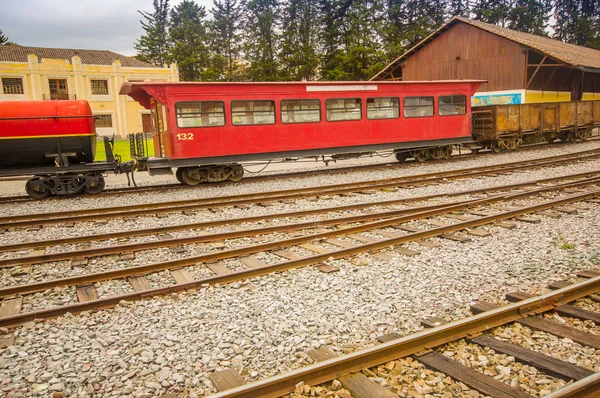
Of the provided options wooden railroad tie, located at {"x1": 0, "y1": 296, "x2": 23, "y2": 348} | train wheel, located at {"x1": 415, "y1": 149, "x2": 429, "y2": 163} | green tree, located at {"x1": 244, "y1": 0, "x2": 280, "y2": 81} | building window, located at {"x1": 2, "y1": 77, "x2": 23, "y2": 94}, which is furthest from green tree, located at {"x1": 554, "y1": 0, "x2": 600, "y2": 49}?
wooden railroad tie, located at {"x1": 0, "y1": 296, "x2": 23, "y2": 348}

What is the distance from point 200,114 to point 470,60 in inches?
909

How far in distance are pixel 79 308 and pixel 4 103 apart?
30.6ft

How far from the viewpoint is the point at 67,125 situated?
12250 millimetres

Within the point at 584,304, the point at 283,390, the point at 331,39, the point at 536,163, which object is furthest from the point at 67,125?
the point at 331,39

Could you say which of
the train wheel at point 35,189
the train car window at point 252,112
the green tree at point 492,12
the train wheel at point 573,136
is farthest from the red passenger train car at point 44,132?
the green tree at point 492,12

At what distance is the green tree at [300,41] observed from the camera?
4644cm

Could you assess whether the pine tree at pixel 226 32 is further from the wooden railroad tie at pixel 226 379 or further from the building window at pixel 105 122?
the wooden railroad tie at pixel 226 379

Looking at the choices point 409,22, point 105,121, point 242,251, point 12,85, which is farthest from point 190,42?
point 242,251

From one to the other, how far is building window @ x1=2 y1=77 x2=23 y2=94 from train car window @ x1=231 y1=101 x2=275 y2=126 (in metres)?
37.4

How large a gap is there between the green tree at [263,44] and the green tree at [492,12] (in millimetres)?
25394

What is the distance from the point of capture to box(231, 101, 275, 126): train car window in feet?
44.6

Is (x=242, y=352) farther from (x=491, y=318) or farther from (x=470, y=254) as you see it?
(x=470, y=254)

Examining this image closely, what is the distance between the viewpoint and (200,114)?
1323cm

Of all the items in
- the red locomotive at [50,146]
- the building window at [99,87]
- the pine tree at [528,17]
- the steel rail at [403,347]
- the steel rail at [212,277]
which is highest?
the pine tree at [528,17]
